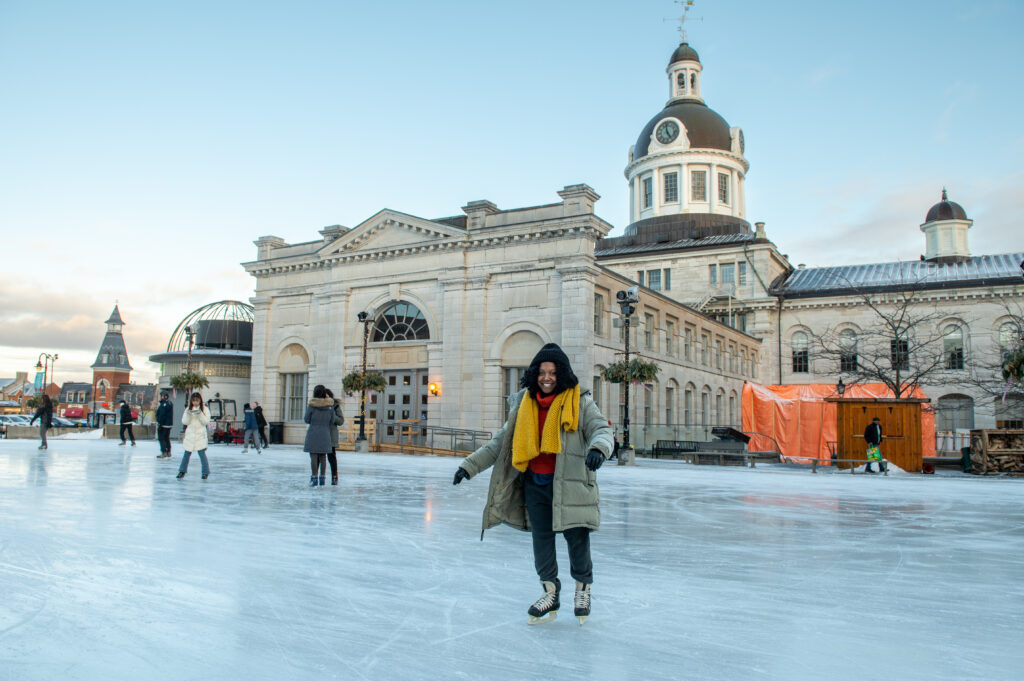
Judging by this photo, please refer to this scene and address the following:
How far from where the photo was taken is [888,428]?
22.9 meters

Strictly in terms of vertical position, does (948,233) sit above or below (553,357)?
above

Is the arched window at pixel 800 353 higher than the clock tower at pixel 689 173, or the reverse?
the clock tower at pixel 689 173

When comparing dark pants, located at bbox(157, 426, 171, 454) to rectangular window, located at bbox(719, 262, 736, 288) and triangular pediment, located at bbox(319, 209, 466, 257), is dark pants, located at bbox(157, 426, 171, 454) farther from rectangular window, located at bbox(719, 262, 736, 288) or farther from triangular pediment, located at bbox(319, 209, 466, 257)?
rectangular window, located at bbox(719, 262, 736, 288)

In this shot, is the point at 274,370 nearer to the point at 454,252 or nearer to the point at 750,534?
the point at 454,252

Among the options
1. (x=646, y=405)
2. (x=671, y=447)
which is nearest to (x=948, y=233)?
(x=646, y=405)

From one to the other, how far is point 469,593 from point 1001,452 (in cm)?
2192

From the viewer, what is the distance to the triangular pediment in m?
32.6

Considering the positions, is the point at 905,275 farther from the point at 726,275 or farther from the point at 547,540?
the point at 547,540

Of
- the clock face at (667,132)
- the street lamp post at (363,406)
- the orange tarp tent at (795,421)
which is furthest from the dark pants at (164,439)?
the clock face at (667,132)

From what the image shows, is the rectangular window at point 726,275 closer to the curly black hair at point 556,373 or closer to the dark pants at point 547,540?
the curly black hair at point 556,373

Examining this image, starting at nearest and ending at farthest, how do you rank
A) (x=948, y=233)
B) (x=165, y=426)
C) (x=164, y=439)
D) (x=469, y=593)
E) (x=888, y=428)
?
(x=469, y=593) → (x=164, y=439) → (x=165, y=426) → (x=888, y=428) → (x=948, y=233)

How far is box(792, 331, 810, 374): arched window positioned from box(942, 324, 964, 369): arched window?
880 cm

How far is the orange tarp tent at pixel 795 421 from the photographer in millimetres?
28000

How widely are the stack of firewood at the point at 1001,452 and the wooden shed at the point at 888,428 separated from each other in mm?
1719
